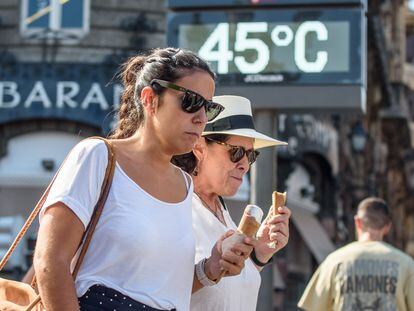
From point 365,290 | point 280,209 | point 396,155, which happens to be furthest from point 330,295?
point 396,155

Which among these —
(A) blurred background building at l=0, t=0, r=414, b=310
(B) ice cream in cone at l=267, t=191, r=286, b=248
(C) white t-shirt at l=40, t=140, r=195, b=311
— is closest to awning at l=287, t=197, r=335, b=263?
(A) blurred background building at l=0, t=0, r=414, b=310

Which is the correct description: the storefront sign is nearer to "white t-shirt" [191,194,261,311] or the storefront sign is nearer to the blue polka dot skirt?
"white t-shirt" [191,194,261,311]

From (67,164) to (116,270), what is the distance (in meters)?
0.38

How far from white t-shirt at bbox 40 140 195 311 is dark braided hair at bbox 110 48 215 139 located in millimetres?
335

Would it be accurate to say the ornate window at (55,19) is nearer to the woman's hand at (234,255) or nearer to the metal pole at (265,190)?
the metal pole at (265,190)

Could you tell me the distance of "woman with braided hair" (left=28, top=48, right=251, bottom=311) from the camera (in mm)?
3502

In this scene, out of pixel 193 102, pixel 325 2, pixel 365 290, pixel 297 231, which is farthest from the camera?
pixel 297 231

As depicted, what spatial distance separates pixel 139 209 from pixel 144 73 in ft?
1.74

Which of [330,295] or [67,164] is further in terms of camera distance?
[330,295]

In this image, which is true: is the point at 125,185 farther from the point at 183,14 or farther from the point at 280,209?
the point at 183,14

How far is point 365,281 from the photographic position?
25.8ft

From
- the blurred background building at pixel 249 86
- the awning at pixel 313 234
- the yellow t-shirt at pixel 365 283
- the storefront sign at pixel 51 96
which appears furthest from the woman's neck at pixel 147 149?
the awning at pixel 313 234

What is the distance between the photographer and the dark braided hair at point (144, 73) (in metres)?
3.91

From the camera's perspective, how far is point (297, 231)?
2459 cm
